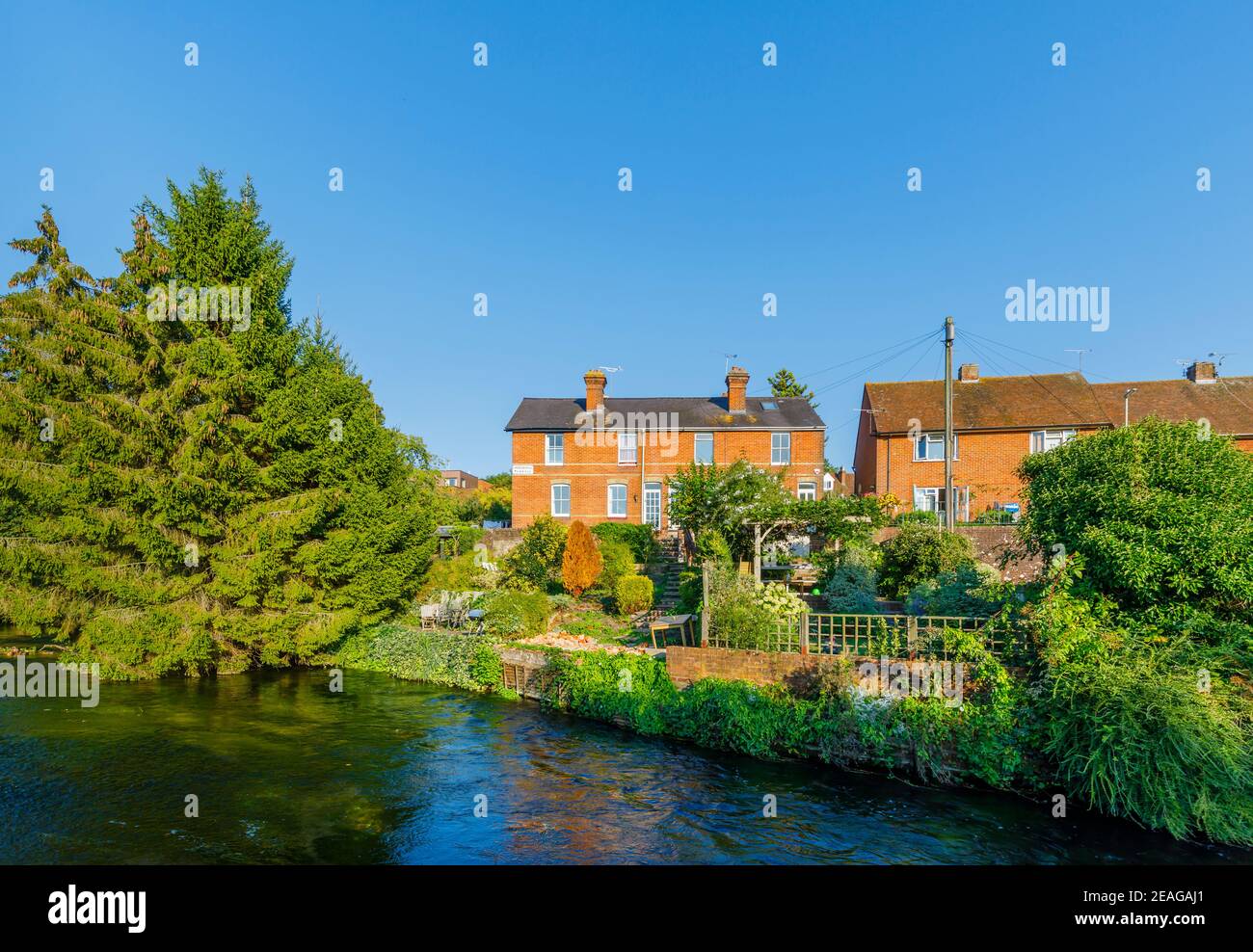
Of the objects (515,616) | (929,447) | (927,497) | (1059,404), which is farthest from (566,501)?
(1059,404)

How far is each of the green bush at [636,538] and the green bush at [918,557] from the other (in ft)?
34.5

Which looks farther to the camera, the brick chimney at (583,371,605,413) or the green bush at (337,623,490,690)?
the brick chimney at (583,371,605,413)

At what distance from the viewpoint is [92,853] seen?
823 cm

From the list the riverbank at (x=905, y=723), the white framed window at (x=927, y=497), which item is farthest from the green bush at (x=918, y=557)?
the white framed window at (x=927, y=497)

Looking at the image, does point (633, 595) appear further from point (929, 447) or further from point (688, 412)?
point (929, 447)

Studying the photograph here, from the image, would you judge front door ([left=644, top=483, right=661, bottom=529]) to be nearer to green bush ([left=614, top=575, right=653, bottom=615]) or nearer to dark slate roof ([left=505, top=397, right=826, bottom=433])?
dark slate roof ([left=505, top=397, right=826, bottom=433])

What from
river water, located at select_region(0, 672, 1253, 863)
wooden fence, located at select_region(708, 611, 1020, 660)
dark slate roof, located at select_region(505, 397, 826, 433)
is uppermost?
dark slate roof, located at select_region(505, 397, 826, 433)

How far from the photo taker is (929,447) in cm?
3438

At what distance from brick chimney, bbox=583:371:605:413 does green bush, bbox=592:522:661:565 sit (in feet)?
27.7

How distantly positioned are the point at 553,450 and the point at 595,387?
4.05m

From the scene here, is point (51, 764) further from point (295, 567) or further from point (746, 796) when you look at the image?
point (746, 796)

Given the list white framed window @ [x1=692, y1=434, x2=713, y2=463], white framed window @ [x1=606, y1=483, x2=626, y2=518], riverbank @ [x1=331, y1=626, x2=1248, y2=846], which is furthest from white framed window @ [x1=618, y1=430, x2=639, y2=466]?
riverbank @ [x1=331, y1=626, x2=1248, y2=846]

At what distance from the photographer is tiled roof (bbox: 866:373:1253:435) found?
32.5 m

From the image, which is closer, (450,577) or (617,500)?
(450,577)
